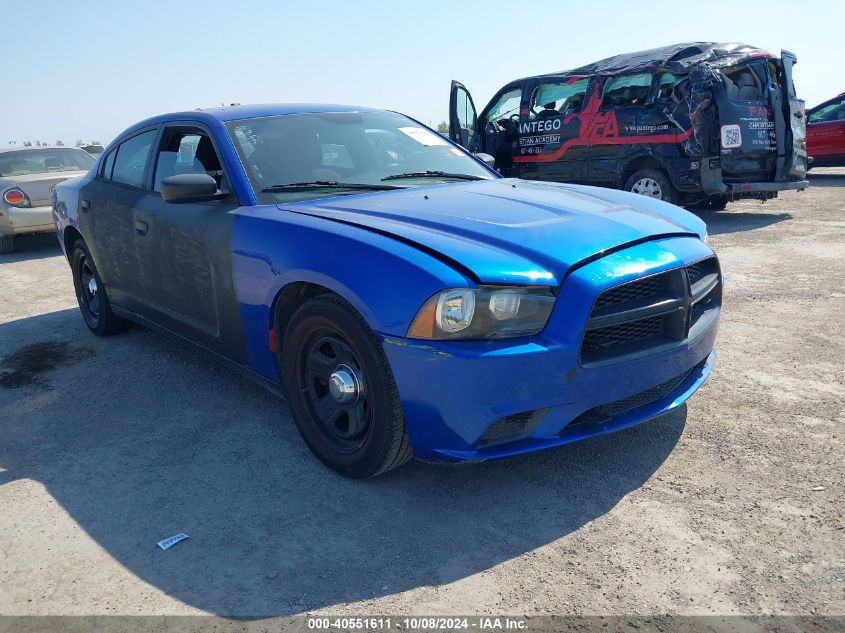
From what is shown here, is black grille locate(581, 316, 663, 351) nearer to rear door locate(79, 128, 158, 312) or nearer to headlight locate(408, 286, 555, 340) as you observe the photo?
headlight locate(408, 286, 555, 340)

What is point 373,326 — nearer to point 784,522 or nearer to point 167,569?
point 167,569

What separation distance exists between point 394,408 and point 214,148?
189cm

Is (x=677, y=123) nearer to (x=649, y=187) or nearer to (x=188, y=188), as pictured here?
(x=649, y=187)

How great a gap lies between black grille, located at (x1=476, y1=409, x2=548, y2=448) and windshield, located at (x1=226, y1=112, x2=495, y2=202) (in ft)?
5.06

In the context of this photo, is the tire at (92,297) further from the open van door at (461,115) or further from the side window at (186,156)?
the open van door at (461,115)

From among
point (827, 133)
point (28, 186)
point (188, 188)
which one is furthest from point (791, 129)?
point (28, 186)

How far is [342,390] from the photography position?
2.95 metres

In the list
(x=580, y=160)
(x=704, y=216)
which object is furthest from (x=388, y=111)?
(x=704, y=216)

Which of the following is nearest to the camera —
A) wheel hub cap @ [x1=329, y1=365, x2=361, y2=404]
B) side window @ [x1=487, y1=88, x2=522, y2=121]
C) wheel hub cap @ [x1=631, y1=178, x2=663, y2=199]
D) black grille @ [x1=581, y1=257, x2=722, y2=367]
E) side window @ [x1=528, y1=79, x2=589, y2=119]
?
black grille @ [x1=581, y1=257, x2=722, y2=367]

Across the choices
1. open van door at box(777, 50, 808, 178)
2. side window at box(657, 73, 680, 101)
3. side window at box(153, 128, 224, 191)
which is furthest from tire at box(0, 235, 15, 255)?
open van door at box(777, 50, 808, 178)

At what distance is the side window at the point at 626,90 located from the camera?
932 centimetres

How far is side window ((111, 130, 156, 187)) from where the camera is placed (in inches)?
179

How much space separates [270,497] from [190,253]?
149cm

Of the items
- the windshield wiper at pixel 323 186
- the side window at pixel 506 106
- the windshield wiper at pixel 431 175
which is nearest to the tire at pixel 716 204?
the side window at pixel 506 106
